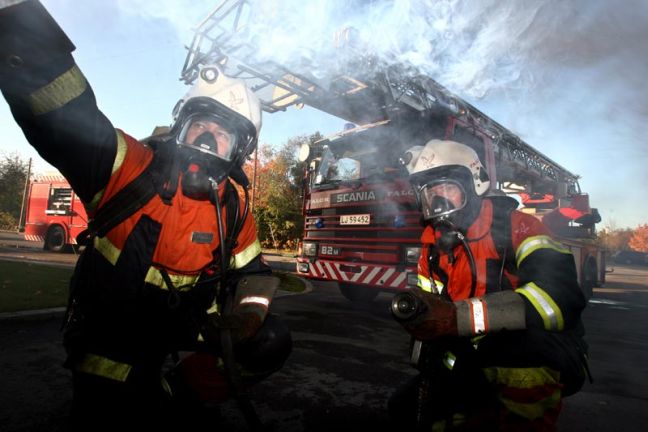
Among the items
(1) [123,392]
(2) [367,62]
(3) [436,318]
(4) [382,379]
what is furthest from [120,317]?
(2) [367,62]

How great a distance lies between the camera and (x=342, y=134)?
6371 millimetres

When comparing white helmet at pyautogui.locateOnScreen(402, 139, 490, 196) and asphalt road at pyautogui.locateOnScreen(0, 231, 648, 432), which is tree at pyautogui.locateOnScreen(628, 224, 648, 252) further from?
white helmet at pyautogui.locateOnScreen(402, 139, 490, 196)

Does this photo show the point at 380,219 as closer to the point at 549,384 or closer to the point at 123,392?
the point at 549,384

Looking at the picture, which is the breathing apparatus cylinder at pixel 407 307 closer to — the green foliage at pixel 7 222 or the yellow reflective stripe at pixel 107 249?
the yellow reflective stripe at pixel 107 249

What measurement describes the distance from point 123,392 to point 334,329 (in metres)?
3.67

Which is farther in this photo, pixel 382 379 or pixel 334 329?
pixel 334 329

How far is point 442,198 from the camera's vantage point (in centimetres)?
223

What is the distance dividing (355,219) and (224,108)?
172 inches


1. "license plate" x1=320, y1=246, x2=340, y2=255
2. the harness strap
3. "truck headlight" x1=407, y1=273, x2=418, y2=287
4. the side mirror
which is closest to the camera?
the harness strap

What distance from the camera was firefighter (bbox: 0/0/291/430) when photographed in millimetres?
1143

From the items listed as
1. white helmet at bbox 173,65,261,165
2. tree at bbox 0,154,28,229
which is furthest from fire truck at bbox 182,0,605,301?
tree at bbox 0,154,28,229

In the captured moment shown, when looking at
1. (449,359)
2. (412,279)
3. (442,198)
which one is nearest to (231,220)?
Result: (442,198)

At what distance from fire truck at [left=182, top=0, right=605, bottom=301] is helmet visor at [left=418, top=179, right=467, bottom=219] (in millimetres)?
2579

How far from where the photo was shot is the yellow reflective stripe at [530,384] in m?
1.56
